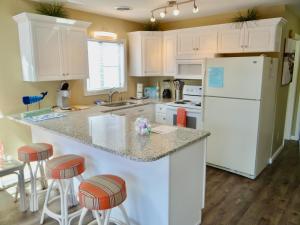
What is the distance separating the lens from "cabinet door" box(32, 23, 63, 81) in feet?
9.93

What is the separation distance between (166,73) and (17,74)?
8.51 ft

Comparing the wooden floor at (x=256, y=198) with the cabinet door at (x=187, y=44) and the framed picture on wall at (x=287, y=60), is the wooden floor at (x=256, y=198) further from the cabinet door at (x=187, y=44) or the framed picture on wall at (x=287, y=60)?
the cabinet door at (x=187, y=44)

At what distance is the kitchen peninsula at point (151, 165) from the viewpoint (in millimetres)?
1860

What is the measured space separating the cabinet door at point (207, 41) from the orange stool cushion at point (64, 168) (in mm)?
2816

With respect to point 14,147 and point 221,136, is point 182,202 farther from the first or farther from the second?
point 14,147

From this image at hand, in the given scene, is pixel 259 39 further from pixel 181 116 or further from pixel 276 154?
pixel 276 154

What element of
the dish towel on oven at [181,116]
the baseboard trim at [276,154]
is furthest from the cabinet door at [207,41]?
the baseboard trim at [276,154]

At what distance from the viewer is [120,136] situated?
2115mm

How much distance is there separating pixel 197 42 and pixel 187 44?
8.1 inches

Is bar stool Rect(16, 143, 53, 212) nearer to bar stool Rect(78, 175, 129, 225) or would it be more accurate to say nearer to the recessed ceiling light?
bar stool Rect(78, 175, 129, 225)

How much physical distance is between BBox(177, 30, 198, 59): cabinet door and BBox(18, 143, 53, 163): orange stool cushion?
9.22ft

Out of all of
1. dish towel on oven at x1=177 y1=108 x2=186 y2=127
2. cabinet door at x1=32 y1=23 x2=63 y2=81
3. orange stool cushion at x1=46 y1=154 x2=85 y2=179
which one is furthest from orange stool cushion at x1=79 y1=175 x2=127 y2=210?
dish towel on oven at x1=177 y1=108 x2=186 y2=127

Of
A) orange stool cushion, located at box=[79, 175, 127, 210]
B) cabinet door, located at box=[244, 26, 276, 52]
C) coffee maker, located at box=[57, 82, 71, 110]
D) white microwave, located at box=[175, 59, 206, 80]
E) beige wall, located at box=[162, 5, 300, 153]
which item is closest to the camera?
orange stool cushion, located at box=[79, 175, 127, 210]

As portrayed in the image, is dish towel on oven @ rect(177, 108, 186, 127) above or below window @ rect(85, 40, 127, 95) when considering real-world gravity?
below
